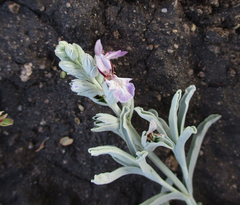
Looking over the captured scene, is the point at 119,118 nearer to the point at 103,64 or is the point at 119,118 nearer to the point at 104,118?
the point at 104,118

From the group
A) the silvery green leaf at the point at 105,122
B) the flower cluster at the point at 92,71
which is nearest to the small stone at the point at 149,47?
the flower cluster at the point at 92,71

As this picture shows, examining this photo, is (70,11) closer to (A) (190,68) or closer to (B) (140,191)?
(A) (190,68)

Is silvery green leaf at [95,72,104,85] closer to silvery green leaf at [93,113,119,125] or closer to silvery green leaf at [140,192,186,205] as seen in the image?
silvery green leaf at [93,113,119,125]

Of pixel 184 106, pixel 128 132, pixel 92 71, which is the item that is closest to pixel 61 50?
pixel 92 71

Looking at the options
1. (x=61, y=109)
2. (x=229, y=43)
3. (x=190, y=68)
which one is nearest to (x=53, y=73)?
(x=61, y=109)

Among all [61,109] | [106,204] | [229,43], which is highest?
[229,43]

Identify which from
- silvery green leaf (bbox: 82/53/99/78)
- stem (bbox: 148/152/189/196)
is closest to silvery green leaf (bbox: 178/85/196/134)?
stem (bbox: 148/152/189/196)
